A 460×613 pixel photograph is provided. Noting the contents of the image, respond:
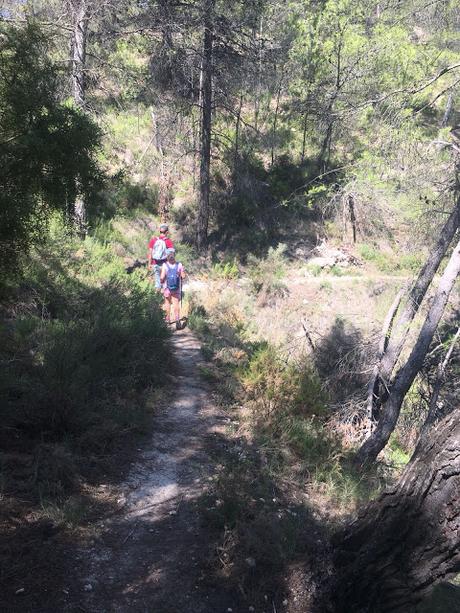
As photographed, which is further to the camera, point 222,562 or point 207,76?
point 207,76

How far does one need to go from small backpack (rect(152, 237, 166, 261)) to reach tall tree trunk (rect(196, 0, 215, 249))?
6264mm

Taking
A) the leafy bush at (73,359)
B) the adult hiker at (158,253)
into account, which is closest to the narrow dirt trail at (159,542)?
the leafy bush at (73,359)

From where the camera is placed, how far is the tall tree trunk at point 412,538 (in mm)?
2512

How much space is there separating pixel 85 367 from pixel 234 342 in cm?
495

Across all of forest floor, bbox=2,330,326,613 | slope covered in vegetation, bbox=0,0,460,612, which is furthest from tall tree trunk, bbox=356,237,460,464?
forest floor, bbox=2,330,326,613

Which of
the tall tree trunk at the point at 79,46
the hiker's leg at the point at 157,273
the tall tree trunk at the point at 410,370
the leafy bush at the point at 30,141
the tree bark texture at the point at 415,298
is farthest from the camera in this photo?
the tall tree trunk at the point at 79,46

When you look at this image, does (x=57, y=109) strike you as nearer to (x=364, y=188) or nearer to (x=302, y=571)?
(x=302, y=571)

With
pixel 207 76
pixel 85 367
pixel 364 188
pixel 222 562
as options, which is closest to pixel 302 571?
pixel 222 562

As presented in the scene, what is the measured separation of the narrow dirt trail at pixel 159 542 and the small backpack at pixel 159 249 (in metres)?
5.43

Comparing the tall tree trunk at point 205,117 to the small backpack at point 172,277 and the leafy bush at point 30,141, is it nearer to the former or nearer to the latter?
the small backpack at point 172,277

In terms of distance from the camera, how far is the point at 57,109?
447 centimetres

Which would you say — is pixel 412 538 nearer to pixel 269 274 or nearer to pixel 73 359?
pixel 73 359

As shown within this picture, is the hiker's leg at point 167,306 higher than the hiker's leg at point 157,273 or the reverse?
the reverse

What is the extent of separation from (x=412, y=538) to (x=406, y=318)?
625 cm
